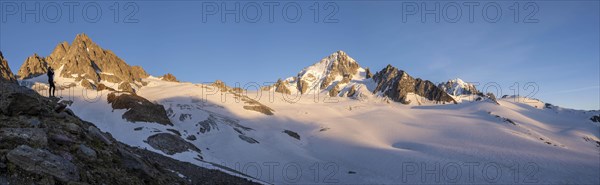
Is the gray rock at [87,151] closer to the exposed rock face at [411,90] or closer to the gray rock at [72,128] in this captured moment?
the gray rock at [72,128]

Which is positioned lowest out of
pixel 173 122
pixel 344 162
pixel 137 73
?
pixel 344 162

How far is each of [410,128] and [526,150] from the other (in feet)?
99.8

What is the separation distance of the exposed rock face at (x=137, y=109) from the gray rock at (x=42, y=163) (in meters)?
49.0

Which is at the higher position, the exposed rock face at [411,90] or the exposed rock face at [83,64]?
the exposed rock face at [83,64]

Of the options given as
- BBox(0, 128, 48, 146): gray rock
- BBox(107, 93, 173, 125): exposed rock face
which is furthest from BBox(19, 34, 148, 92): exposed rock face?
BBox(0, 128, 48, 146): gray rock

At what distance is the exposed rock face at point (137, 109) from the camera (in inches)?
2362

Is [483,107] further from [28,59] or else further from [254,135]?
[28,59]

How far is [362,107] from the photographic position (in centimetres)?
16088

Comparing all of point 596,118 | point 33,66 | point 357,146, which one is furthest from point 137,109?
point 596,118

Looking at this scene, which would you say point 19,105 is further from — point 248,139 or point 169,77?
point 169,77

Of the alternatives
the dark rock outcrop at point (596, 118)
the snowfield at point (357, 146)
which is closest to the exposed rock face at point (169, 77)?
the snowfield at point (357, 146)

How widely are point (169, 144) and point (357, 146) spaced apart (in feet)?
120

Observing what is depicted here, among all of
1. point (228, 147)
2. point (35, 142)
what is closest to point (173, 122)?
point (228, 147)

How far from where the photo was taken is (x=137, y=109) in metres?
61.8
